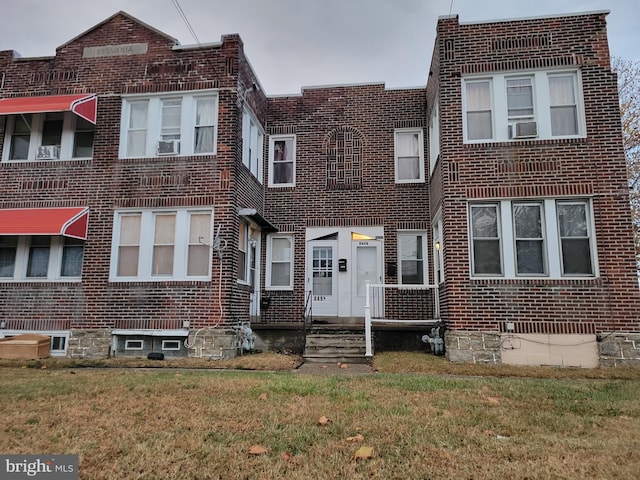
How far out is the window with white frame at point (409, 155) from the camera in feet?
40.9

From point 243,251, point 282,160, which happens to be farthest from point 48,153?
point 282,160

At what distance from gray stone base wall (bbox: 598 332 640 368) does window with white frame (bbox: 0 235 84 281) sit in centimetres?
1153

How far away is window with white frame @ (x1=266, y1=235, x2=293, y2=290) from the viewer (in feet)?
40.7

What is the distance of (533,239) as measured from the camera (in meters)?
9.20

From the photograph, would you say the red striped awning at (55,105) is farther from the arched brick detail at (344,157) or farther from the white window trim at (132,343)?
the arched brick detail at (344,157)

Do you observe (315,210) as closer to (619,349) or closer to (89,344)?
(89,344)

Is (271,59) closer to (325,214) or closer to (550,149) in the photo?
(325,214)

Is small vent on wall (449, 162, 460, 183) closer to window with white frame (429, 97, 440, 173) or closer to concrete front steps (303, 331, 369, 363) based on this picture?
window with white frame (429, 97, 440, 173)

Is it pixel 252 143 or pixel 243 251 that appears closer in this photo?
pixel 243 251

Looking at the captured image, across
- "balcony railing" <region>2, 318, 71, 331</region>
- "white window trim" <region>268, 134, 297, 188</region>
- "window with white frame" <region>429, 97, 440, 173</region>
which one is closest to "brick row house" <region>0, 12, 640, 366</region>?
"balcony railing" <region>2, 318, 71, 331</region>

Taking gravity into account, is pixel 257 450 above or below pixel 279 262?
below

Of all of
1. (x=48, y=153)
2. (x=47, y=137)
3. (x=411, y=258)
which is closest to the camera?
(x=48, y=153)

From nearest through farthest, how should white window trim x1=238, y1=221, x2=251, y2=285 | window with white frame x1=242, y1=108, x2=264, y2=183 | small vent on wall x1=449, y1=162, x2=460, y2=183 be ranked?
small vent on wall x1=449, y1=162, x2=460, y2=183 → white window trim x1=238, y1=221, x2=251, y2=285 → window with white frame x1=242, y1=108, x2=264, y2=183

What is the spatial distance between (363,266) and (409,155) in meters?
3.49
